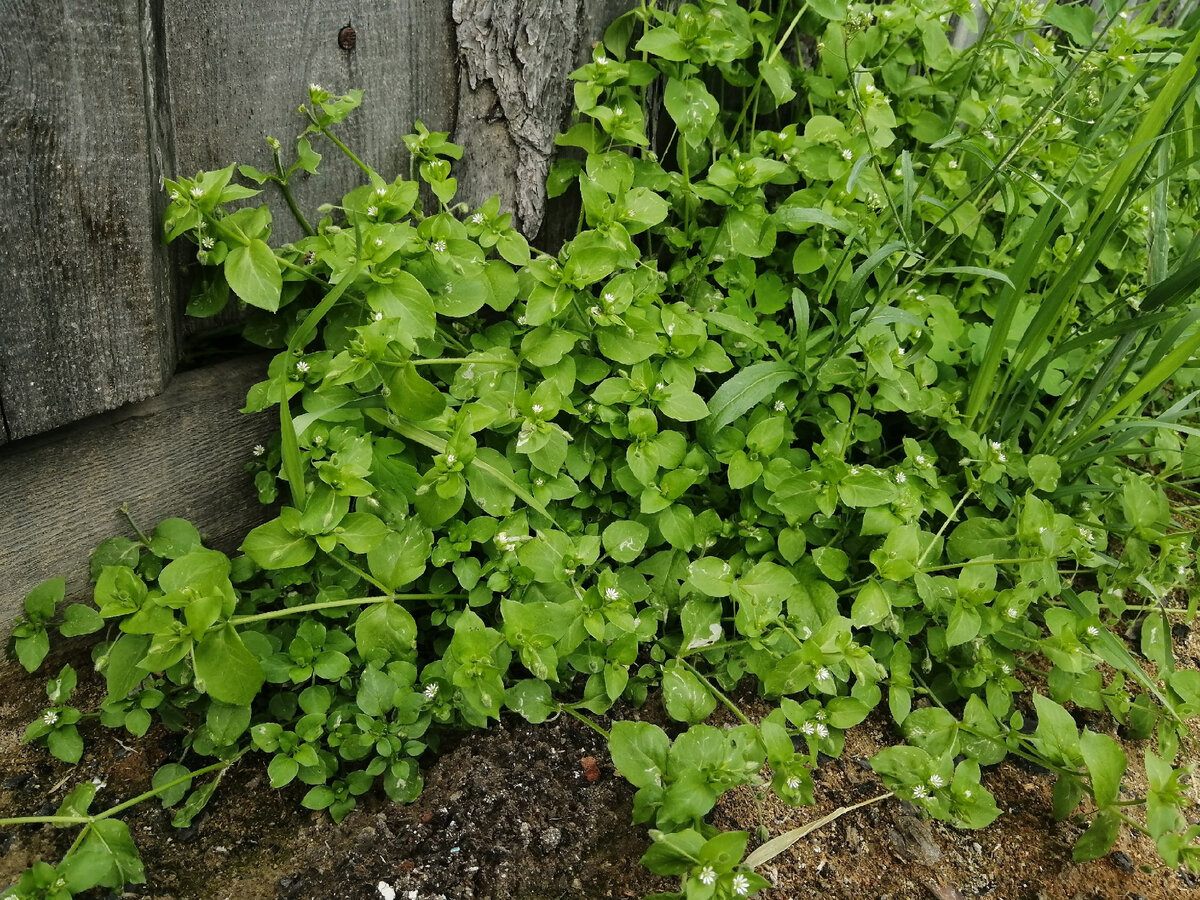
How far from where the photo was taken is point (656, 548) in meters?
2.11

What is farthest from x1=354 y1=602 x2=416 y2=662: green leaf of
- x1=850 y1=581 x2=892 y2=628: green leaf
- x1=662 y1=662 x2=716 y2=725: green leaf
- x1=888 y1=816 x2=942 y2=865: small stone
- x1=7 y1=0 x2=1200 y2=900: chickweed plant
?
x1=888 y1=816 x2=942 y2=865: small stone

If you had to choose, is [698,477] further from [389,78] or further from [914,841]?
[389,78]

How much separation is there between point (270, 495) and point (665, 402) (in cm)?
94

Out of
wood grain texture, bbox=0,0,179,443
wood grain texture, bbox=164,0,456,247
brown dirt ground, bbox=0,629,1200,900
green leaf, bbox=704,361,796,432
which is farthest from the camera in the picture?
green leaf, bbox=704,361,796,432

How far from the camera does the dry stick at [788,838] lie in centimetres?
159

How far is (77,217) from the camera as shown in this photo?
5.24ft

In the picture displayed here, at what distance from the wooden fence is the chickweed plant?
101 mm

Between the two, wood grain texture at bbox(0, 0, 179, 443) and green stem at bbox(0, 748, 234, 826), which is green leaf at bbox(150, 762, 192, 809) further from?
wood grain texture at bbox(0, 0, 179, 443)


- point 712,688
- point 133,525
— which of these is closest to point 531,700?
point 712,688

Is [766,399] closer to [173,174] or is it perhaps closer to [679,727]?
[679,727]

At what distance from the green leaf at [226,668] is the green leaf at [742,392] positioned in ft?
3.57

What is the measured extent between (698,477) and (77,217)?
136cm

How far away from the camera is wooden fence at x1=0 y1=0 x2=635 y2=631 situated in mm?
1520

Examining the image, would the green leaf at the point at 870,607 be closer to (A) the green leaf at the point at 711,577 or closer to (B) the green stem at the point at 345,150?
(A) the green leaf at the point at 711,577
